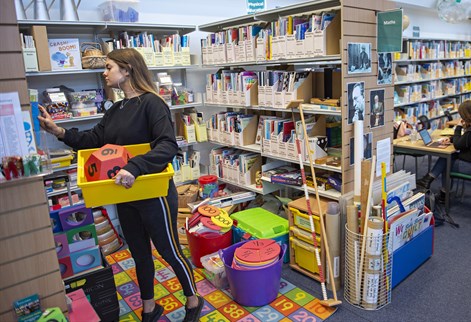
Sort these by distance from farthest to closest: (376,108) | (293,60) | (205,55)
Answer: (205,55) → (293,60) → (376,108)

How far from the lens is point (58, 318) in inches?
57.8

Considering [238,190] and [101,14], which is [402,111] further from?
[101,14]

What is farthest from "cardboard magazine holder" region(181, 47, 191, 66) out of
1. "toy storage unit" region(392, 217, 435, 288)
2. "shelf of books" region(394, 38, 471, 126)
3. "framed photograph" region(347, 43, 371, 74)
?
→ "shelf of books" region(394, 38, 471, 126)

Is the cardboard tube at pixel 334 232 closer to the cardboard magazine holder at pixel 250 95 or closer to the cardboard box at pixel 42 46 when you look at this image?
the cardboard magazine holder at pixel 250 95

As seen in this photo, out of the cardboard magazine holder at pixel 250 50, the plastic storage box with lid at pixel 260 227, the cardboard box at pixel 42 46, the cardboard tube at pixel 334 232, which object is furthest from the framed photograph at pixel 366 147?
the cardboard box at pixel 42 46

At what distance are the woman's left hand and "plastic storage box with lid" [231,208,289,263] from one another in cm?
144

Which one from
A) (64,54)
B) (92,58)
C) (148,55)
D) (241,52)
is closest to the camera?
(64,54)

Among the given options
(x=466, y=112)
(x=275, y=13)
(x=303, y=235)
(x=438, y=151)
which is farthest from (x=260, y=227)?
(x=466, y=112)

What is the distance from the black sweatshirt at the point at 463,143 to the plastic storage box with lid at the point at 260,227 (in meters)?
1.99

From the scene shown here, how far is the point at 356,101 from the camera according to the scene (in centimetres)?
276

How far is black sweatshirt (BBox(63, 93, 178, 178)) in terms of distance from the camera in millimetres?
1923

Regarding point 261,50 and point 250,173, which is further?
point 250,173

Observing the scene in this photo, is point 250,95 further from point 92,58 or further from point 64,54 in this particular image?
point 64,54

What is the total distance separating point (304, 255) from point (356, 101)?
4.03 ft
